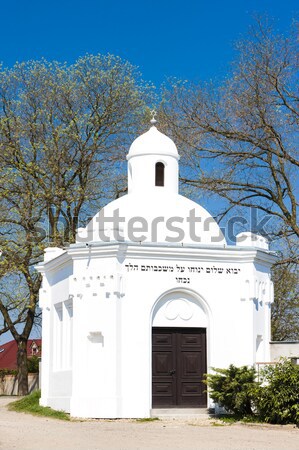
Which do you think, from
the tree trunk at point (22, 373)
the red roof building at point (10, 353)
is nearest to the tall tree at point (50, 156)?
the tree trunk at point (22, 373)

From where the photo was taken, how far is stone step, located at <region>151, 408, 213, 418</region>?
77.6 feet

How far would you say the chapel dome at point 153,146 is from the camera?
27953 millimetres

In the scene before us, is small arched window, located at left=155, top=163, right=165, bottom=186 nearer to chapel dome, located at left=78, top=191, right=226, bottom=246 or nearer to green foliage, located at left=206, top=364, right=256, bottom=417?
chapel dome, located at left=78, top=191, right=226, bottom=246

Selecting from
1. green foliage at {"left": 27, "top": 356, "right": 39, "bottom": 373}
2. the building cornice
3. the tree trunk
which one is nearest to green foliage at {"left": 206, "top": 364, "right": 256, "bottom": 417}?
the building cornice

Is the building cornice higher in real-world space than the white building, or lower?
higher

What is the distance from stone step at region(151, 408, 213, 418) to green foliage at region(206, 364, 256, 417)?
0.98 meters

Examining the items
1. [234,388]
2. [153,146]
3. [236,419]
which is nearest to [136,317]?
[234,388]

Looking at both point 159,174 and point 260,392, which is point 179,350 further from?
point 159,174

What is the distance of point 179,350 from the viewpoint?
24.5 m

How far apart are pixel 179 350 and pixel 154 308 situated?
1.51m

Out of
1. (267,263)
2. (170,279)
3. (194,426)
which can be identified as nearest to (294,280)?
(267,263)

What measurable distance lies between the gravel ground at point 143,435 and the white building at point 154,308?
1163 millimetres

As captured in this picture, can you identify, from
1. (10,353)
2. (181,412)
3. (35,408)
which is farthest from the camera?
(10,353)

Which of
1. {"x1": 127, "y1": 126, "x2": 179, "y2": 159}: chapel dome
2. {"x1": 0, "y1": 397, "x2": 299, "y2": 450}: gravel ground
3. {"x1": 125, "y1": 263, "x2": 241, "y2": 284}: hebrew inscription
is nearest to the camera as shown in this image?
{"x1": 0, "y1": 397, "x2": 299, "y2": 450}: gravel ground
